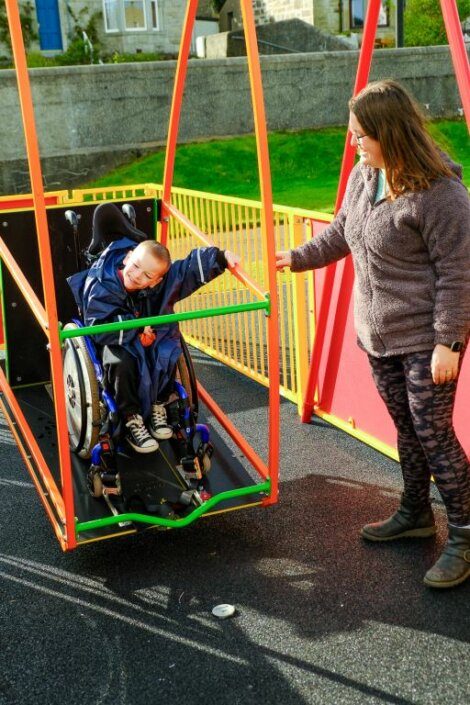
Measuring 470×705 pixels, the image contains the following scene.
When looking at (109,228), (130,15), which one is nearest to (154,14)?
(130,15)

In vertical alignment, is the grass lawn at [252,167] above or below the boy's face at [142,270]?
below

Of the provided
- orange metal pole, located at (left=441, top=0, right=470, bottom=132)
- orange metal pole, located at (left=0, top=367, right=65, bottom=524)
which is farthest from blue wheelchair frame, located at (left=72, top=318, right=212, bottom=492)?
orange metal pole, located at (left=441, top=0, right=470, bottom=132)

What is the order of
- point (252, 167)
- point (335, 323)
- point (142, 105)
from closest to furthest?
point (335, 323) → point (142, 105) → point (252, 167)

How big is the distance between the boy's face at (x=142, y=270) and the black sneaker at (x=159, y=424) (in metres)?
0.54

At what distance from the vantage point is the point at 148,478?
388cm

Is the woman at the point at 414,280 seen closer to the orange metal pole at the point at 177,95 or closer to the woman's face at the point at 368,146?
the woman's face at the point at 368,146

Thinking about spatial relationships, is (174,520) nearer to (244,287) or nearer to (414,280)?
(414,280)

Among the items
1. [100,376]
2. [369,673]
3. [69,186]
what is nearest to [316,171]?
[69,186]

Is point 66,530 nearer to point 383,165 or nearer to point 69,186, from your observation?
point 383,165

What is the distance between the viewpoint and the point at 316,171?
17797 mm

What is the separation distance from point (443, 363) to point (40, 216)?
1.46 metres

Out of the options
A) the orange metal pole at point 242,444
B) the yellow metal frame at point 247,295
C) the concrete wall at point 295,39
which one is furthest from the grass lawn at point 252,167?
the orange metal pole at point 242,444

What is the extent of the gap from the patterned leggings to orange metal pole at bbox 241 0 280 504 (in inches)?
16.3

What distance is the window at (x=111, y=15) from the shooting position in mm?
24609
